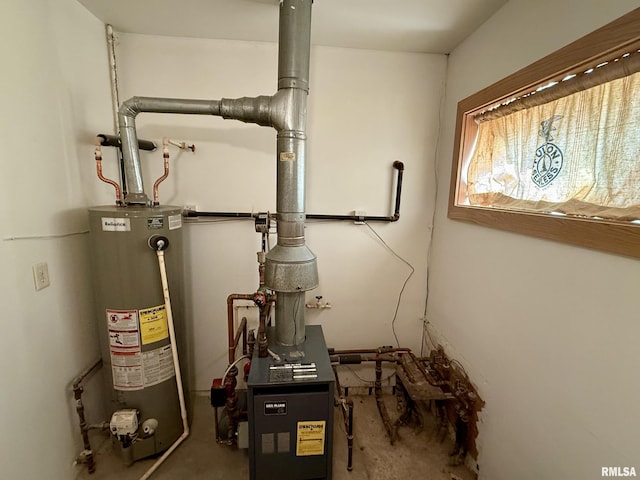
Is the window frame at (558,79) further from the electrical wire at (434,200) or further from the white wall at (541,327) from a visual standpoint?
the electrical wire at (434,200)

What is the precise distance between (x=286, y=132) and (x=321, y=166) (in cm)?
61

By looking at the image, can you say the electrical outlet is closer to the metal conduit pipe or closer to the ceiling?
the metal conduit pipe

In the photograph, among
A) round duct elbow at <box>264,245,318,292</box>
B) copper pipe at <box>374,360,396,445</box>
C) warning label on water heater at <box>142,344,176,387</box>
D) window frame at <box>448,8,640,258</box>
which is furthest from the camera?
copper pipe at <box>374,360,396,445</box>

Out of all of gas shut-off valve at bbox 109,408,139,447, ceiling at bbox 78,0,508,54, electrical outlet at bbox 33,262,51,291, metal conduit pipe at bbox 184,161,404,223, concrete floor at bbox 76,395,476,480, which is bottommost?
concrete floor at bbox 76,395,476,480

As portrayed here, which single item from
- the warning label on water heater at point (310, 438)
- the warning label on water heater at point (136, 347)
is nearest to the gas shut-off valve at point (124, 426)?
the warning label on water heater at point (136, 347)

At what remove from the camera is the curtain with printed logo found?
3.11 feet

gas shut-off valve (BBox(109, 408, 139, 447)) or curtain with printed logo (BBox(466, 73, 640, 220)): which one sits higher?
curtain with printed logo (BBox(466, 73, 640, 220))

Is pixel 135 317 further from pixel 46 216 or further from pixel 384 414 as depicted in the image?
pixel 384 414

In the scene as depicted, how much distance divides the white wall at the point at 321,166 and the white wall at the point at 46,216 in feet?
1.11

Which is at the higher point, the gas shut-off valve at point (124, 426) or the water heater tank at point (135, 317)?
the water heater tank at point (135, 317)

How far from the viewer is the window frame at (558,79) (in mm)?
878

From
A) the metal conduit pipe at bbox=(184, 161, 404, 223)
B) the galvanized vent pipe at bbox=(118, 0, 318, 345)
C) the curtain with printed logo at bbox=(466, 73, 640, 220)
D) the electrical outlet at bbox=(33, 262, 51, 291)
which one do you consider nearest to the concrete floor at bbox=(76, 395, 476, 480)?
the galvanized vent pipe at bbox=(118, 0, 318, 345)

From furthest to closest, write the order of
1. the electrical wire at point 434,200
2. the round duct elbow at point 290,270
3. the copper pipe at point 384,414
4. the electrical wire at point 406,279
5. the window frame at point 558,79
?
1. the electrical wire at point 406,279
2. the electrical wire at point 434,200
3. the copper pipe at point 384,414
4. the round duct elbow at point 290,270
5. the window frame at point 558,79

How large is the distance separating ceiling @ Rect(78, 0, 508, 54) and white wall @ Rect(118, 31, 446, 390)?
0.09 metres
